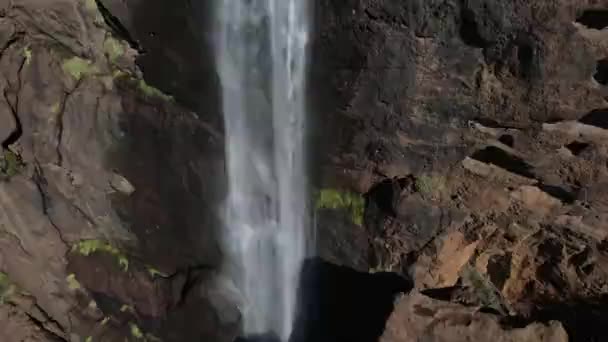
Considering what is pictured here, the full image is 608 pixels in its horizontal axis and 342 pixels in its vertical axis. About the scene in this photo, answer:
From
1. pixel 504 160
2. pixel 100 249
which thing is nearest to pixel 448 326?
pixel 504 160

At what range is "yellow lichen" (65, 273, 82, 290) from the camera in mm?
8609

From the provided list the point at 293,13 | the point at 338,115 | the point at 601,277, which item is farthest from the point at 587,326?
the point at 293,13

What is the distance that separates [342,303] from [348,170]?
5.77 feet

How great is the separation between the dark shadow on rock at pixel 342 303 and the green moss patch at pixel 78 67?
3.49 metres

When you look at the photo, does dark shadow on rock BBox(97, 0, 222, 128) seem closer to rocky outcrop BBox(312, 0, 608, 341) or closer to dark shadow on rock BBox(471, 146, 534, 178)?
rocky outcrop BBox(312, 0, 608, 341)

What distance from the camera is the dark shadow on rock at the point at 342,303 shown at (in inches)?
292

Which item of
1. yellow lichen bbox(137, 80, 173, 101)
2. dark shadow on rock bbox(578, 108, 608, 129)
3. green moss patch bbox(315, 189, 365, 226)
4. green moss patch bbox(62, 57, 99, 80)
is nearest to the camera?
dark shadow on rock bbox(578, 108, 608, 129)

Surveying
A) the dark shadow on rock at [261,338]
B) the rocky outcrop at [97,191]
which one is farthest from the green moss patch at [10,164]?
the dark shadow on rock at [261,338]

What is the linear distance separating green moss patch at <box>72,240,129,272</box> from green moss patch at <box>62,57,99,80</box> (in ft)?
7.28

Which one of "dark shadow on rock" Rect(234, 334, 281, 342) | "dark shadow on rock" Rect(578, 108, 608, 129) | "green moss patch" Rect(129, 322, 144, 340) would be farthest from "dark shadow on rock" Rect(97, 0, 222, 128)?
"dark shadow on rock" Rect(578, 108, 608, 129)

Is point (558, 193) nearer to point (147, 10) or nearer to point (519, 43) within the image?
point (519, 43)

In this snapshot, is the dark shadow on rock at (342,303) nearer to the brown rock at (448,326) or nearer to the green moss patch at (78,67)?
the brown rock at (448,326)

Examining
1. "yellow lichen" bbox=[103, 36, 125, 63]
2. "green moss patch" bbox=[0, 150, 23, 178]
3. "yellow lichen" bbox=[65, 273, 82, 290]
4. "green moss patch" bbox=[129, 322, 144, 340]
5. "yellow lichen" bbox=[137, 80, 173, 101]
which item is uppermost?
"yellow lichen" bbox=[103, 36, 125, 63]

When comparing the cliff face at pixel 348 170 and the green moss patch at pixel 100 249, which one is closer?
the cliff face at pixel 348 170
